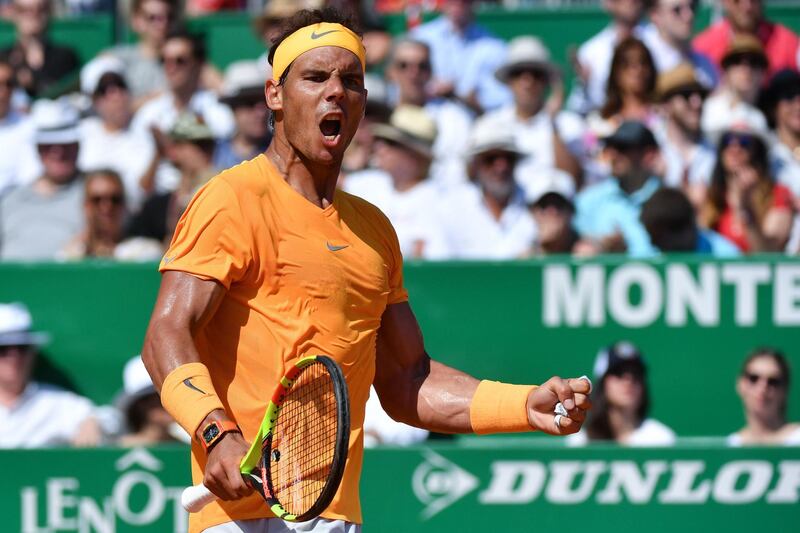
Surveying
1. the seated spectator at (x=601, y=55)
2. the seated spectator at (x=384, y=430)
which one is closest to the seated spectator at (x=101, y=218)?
the seated spectator at (x=384, y=430)

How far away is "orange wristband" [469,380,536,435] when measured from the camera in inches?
144

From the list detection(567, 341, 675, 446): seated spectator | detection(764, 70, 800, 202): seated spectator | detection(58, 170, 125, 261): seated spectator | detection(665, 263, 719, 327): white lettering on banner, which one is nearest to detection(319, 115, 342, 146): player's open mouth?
detection(567, 341, 675, 446): seated spectator

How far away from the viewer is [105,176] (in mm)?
7590

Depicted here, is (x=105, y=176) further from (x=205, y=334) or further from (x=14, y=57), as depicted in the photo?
(x=205, y=334)

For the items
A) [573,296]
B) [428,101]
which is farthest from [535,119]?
[573,296]

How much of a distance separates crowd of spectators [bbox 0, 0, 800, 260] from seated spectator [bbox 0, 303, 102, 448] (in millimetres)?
895

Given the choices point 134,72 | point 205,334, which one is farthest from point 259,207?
point 134,72

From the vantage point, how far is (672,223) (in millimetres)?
7094

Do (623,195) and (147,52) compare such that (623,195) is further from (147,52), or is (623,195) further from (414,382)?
(414,382)

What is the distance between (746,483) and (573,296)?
49.1 inches

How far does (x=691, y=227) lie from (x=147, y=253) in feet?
9.13

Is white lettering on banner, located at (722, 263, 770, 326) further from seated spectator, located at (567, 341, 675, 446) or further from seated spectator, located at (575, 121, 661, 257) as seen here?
seated spectator, located at (575, 121, 661, 257)

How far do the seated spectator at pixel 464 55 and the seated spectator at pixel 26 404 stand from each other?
3643mm

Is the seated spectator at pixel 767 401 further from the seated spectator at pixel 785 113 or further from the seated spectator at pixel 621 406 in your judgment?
the seated spectator at pixel 785 113
